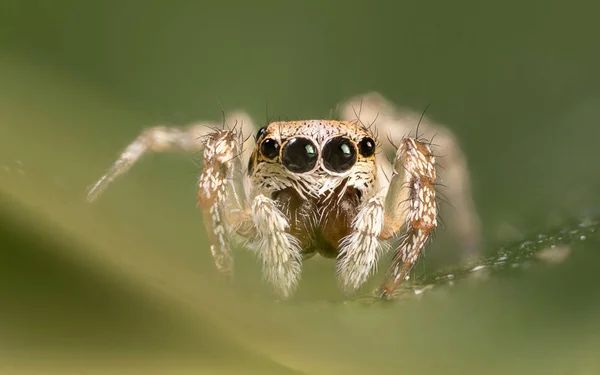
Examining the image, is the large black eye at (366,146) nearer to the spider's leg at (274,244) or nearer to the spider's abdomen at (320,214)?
the spider's abdomen at (320,214)

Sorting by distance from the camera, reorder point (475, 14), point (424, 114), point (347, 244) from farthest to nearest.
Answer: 1. point (424, 114)
2. point (475, 14)
3. point (347, 244)

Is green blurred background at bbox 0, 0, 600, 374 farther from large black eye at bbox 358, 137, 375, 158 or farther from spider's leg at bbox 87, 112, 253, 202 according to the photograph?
large black eye at bbox 358, 137, 375, 158

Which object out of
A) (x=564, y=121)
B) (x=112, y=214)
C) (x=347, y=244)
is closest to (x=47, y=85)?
(x=112, y=214)

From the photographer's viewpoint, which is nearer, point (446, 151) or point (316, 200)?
point (316, 200)

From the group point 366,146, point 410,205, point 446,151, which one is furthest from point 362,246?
point 446,151

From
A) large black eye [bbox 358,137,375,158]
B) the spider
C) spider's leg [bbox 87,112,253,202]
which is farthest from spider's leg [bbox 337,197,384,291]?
spider's leg [bbox 87,112,253,202]

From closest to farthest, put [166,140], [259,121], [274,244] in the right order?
[274,244], [166,140], [259,121]

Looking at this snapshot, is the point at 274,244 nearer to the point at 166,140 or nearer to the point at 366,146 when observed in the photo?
the point at 366,146

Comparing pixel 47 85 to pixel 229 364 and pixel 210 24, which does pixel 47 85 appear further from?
pixel 229 364
